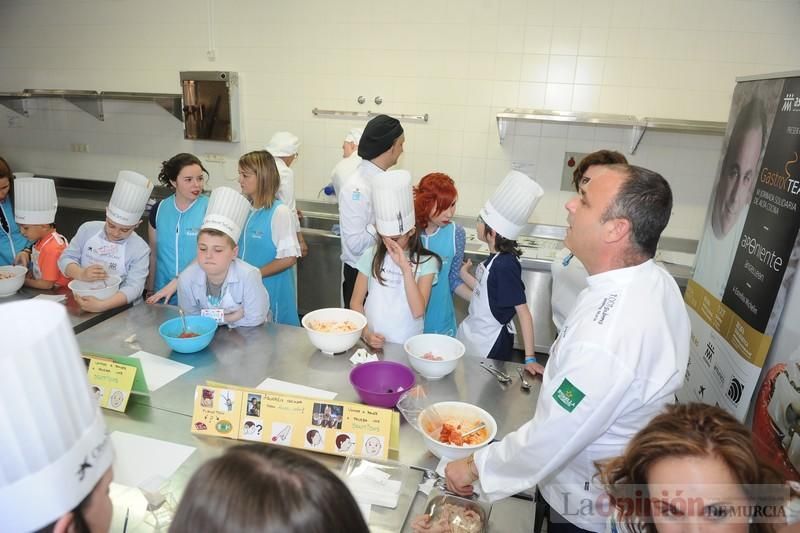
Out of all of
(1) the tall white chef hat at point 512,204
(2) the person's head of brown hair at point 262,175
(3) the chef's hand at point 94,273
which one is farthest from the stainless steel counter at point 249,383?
(2) the person's head of brown hair at point 262,175

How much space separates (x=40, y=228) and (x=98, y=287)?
603 millimetres

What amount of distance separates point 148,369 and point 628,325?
1511mm

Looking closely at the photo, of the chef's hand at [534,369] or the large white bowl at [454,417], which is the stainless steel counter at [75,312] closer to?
the large white bowl at [454,417]

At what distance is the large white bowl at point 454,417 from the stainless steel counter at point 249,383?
6cm

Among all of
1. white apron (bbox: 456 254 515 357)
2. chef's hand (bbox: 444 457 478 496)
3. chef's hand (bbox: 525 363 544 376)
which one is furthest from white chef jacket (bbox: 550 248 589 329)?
chef's hand (bbox: 444 457 478 496)

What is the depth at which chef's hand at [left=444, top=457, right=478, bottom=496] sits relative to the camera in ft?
3.85

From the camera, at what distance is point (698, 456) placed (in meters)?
0.84

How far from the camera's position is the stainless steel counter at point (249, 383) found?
1.19 meters

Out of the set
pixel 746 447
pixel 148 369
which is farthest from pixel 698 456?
pixel 148 369

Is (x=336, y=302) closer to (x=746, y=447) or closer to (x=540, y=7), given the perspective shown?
(x=540, y=7)

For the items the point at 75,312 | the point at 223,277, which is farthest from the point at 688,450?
the point at 75,312

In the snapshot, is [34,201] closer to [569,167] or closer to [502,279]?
[502,279]

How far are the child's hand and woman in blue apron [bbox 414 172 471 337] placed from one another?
0.25 m

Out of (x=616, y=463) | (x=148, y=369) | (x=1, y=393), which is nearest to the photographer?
(x=1, y=393)
